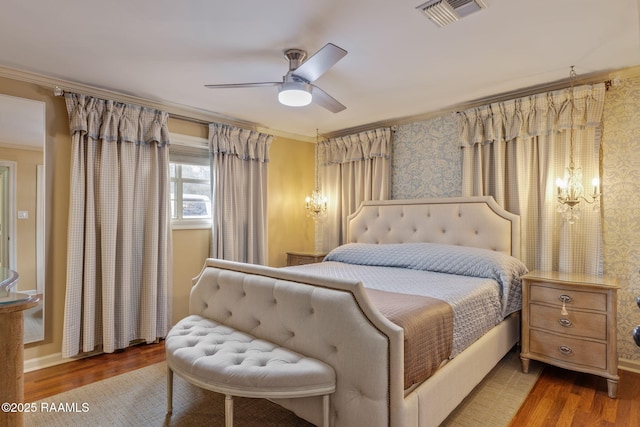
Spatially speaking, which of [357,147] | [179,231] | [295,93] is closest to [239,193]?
[179,231]

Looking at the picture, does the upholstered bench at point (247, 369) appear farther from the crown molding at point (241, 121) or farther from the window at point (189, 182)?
the crown molding at point (241, 121)

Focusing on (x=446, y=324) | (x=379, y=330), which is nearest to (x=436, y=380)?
(x=446, y=324)

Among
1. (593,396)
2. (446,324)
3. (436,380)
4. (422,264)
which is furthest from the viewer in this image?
(422,264)

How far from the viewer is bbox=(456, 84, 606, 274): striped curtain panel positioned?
2.71m

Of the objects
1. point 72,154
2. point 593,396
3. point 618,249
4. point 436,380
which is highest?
point 72,154

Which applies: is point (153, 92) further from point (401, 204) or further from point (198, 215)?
point (401, 204)

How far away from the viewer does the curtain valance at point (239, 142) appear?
3.77 m

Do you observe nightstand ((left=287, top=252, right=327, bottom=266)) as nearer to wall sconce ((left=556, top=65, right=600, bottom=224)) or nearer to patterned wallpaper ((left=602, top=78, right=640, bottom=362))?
wall sconce ((left=556, top=65, right=600, bottom=224))

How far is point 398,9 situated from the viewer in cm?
188

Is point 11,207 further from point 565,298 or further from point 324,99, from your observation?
point 565,298

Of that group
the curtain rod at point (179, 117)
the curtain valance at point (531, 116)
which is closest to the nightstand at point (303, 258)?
the curtain rod at point (179, 117)

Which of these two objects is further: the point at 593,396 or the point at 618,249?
the point at 618,249

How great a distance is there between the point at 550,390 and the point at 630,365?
33.5 inches

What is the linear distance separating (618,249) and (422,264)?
1.51 metres
